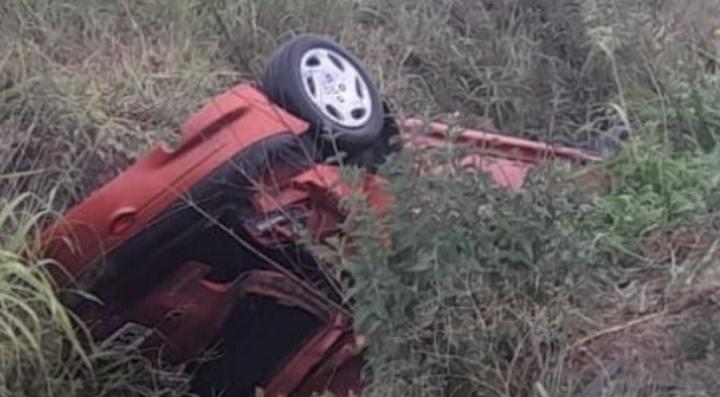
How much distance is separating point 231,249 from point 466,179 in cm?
90

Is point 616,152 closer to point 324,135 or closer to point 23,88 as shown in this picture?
point 324,135

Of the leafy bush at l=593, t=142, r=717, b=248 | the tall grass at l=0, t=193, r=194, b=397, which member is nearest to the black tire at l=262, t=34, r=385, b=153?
the leafy bush at l=593, t=142, r=717, b=248

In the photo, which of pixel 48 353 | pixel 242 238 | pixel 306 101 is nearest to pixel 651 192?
pixel 306 101

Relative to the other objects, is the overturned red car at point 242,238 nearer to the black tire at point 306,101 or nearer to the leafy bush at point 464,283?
the black tire at point 306,101

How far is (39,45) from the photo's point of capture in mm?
6250

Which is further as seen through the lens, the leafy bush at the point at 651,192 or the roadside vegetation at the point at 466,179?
the leafy bush at the point at 651,192

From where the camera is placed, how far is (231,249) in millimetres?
4613

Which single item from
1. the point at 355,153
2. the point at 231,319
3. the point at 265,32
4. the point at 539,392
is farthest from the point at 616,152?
the point at 265,32

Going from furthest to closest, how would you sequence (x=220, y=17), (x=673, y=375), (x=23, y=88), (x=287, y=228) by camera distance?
1. (x=220, y=17)
2. (x=23, y=88)
3. (x=287, y=228)
4. (x=673, y=375)

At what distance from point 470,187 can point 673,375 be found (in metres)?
0.63

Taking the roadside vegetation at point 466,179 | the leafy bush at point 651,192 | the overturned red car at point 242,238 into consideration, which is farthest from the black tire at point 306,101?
the leafy bush at point 651,192

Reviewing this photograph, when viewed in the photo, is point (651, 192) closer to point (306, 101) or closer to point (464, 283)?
point (306, 101)

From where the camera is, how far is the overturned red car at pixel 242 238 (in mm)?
4457

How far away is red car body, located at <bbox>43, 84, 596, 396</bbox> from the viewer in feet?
14.6
